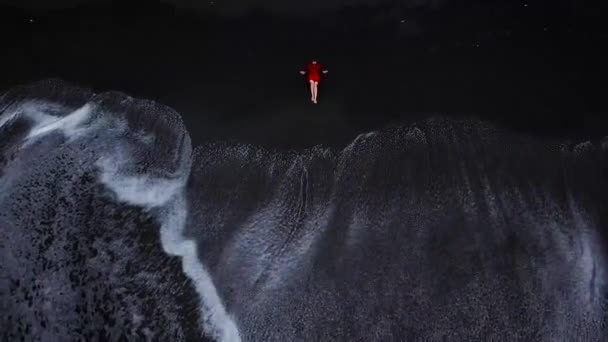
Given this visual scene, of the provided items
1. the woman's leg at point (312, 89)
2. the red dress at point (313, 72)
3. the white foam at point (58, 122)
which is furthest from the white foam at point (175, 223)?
the red dress at point (313, 72)

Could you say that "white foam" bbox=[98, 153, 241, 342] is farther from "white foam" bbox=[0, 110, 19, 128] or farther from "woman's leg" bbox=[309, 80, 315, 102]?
"woman's leg" bbox=[309, 80, 315, 102]

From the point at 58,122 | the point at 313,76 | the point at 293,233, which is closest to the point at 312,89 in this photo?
the point at 313,76

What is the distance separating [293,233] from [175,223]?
1.62 metres

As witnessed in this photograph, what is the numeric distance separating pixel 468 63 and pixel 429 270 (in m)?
3.20

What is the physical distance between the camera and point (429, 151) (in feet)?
22.0

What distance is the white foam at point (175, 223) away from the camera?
596 cm

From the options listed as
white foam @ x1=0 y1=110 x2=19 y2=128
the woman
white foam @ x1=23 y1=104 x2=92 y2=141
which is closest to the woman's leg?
the woman

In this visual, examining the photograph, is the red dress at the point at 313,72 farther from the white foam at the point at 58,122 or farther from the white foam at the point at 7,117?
the white foam at the point at 7,117

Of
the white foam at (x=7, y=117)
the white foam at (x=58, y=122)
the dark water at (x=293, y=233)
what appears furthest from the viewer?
the white foam at (x=7, y=117)

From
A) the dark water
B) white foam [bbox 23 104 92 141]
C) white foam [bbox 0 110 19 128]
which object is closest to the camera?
the dark water

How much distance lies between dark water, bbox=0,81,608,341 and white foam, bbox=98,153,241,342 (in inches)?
0.8

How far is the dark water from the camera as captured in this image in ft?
19.5

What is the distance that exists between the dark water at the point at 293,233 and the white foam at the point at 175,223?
21 millimetres

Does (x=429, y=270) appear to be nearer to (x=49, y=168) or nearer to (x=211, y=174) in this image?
(x=211, y=174)
